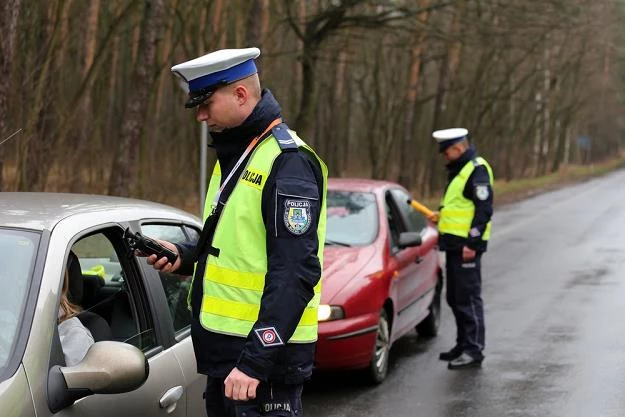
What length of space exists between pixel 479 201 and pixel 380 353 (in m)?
1.50

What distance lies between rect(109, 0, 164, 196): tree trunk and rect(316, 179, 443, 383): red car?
445cm

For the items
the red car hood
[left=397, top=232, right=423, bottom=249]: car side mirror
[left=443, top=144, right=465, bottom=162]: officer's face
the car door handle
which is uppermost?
[left=443, top=144, right=465, bottom=162]: officer's face

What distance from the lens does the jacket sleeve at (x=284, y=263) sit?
9.04ft

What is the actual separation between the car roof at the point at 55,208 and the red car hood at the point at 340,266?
270 centimetres

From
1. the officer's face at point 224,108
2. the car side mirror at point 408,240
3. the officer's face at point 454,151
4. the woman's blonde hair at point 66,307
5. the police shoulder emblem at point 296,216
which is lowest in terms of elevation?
the car side mirror at point 408,240

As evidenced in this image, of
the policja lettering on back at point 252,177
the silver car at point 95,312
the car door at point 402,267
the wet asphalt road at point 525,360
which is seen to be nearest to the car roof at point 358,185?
the car door at point 402,267

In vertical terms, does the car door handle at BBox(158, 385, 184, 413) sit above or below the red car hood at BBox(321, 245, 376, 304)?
above

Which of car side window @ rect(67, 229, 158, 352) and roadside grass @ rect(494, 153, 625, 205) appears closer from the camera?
car side window @ rect(67, 229, 158, 352)

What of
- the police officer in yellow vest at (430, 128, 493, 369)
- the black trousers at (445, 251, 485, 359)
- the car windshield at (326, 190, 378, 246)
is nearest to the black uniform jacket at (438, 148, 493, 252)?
the police officer in yellow vest at (430, 128, 493, 369)

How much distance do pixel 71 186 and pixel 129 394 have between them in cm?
1303

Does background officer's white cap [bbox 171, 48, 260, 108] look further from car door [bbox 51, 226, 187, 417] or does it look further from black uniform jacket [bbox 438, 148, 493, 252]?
black uniform jacket [bbox 438, 148, 493, 252]

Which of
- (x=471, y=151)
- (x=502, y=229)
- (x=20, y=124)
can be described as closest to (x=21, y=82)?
(x=20, y=124)

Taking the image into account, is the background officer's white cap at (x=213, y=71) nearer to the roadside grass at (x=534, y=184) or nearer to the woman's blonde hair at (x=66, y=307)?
the woman's blonde hair at (x=66, y=307)

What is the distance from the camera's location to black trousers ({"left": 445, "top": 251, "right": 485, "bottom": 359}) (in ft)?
25.0
